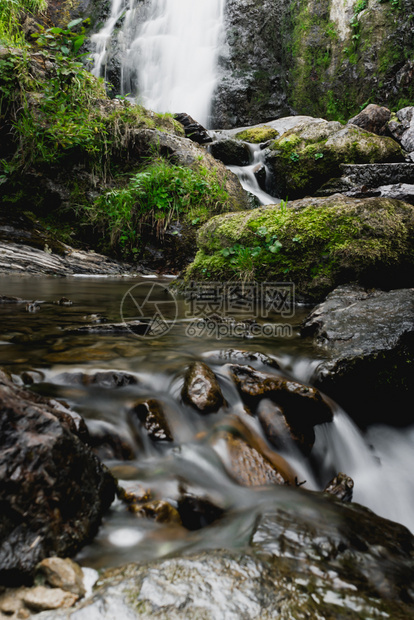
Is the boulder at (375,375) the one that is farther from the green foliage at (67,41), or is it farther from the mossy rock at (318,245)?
the green foliage at (67,41)

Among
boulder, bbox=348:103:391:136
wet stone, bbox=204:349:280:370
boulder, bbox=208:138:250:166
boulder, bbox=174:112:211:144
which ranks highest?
boulder, bbox=348:103:391:136

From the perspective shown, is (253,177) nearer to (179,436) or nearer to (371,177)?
(371,177)

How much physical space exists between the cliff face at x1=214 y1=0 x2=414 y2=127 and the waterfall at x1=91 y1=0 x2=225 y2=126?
0.68 metres

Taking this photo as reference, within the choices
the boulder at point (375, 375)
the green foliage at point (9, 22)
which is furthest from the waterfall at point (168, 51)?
the boulder at point (375, 375)

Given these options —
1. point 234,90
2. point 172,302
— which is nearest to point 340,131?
point 172,302

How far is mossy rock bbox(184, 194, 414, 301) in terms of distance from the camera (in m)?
4.19

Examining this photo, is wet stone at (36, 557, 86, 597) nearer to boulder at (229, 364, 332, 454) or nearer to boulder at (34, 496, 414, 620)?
boulder at (34, 496, 414, 620)

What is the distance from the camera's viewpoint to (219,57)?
15.3m

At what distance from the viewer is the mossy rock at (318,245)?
165 inches

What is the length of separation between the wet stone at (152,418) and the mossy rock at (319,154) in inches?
320

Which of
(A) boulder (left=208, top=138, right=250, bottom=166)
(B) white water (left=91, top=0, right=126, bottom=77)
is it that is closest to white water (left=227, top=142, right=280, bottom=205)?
(A) boulder (left=208, top=138, right=250, bottom=166)

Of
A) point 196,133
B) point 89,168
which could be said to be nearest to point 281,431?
point 89,168

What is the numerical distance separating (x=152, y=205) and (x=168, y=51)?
1181cm

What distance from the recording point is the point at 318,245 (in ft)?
14.6
